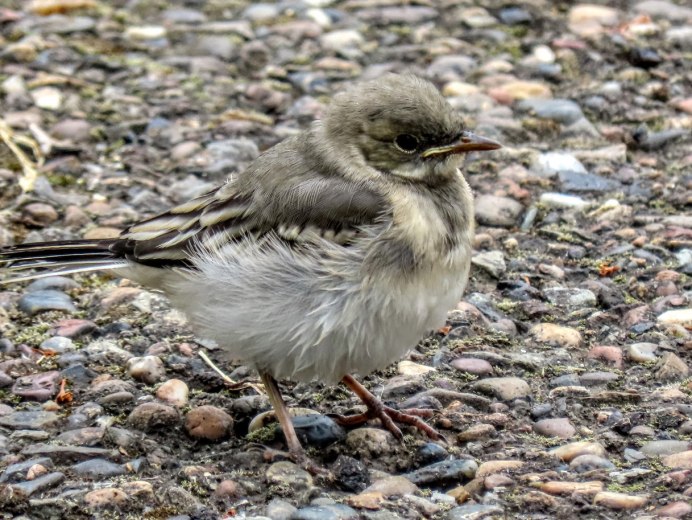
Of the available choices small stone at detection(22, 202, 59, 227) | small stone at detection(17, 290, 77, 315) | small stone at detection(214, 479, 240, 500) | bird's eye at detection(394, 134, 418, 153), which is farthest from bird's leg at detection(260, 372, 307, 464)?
small stone at detection(22, 202, 59, 227)

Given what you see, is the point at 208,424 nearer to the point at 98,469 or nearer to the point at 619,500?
the point at 98,469

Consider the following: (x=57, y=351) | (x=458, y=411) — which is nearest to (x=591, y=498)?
(x=458, y=411)

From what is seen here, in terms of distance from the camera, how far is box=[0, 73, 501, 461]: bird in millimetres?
5719

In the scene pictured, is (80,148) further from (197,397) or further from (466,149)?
(466,149)

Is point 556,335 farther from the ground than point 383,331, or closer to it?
closer to it

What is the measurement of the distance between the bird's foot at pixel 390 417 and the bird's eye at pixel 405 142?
4.38 ft

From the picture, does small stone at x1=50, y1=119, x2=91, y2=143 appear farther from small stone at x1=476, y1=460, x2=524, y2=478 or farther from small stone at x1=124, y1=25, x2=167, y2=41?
small stone at x1=476, y1=460, x2=524, y2=478

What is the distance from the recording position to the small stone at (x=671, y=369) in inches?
256

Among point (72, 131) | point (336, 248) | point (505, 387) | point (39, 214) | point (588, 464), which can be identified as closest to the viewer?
point (588, 464)

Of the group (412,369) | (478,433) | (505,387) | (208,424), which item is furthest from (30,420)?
(505,387)

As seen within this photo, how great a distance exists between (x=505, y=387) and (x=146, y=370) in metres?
2.00

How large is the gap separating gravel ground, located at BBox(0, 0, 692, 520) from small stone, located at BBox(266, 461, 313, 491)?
0.09 ft

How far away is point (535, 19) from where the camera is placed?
11.7 metres

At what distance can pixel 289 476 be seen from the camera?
5.61 meters
